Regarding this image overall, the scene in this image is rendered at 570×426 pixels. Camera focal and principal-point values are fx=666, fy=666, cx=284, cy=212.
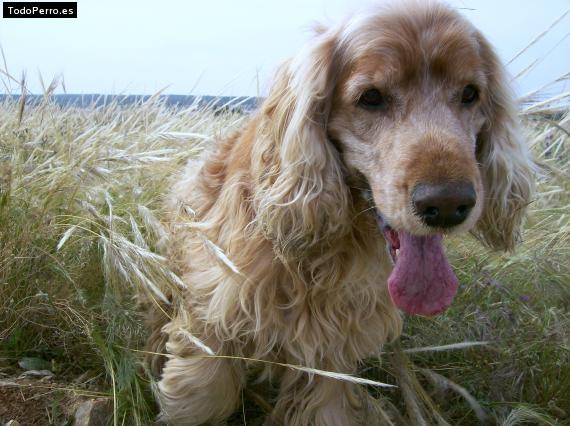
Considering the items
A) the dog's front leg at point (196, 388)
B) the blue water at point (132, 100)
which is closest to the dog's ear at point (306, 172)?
the dog's front leg at point (196, 388)

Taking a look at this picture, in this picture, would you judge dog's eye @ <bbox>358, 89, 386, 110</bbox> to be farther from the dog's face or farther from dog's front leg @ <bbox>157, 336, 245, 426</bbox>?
dog's front leg @ <bbox>157, 336, 245, 426</bbox>

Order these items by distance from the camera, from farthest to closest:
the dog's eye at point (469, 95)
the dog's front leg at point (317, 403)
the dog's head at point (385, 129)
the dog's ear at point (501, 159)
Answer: the dog's front leg at point (317, 403)
the dog's ear at point (501, 159)
the dog's eye at point (469, 95)
the dog's head at point (385, 129)

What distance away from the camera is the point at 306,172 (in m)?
2.09

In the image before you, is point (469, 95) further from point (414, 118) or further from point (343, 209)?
point (343, 209)

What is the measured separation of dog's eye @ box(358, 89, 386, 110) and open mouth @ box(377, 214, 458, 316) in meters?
0.36

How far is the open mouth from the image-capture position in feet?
6.59

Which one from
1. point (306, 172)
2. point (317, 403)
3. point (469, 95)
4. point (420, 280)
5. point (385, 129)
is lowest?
point (317, 403)

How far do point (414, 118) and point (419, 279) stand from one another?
48 centimetres

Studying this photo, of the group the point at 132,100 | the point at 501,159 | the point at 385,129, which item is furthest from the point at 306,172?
the point at 132,100

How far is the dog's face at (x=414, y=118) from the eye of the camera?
1.81 m

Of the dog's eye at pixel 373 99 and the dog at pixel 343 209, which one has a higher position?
the dog's eye at pixel 373 99

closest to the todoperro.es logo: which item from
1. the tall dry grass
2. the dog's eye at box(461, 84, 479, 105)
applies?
the tall dry grass

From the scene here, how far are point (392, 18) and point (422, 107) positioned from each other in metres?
0.31

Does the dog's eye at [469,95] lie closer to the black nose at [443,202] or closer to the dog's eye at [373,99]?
the dog's eye at [373,99]
